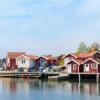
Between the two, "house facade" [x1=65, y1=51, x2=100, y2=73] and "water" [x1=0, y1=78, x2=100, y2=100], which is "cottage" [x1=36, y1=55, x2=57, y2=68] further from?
"water" [x1=0, y1=78, x2=100, y2=100]

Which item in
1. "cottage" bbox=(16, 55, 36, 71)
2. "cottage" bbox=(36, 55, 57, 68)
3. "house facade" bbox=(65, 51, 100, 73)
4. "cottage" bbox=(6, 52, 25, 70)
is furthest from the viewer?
"cottage" bbox=(6, 52, 25, 70)

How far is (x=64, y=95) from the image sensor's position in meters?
49.8

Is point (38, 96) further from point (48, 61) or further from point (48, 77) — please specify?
point (48, 61)

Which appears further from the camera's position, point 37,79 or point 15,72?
Result: point 15,72

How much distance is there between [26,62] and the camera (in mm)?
84312

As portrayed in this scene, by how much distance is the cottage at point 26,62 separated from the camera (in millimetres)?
84062

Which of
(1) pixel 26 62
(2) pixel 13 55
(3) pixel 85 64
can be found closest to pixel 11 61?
(2) pixel 13 55

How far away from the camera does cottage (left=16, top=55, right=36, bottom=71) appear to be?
84062mm

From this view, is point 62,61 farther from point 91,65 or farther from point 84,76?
point 91,65

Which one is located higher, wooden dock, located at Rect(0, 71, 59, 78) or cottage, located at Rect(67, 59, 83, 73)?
cottage, located at Rect(67, 59, 83, 73)

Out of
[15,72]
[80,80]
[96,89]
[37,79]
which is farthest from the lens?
[15,72]

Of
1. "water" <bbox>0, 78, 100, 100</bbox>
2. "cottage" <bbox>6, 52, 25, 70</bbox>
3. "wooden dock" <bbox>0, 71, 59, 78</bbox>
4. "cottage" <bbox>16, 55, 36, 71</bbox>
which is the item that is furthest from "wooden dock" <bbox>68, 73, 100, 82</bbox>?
"cottage" <bbox>6, 52, 25, 70</bbox>

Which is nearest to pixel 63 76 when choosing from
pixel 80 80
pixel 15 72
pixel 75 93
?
pixel 80 80

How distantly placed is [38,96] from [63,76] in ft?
71.2
